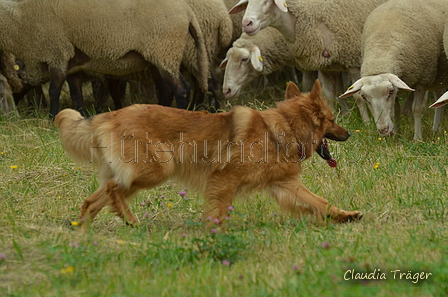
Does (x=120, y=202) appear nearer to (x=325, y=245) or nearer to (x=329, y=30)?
(x=325, y=245)

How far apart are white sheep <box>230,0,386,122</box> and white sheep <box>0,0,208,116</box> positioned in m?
1.06

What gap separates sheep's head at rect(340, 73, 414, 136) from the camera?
764 centimetres

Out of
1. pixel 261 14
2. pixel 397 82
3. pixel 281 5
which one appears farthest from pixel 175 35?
pixel 397 82

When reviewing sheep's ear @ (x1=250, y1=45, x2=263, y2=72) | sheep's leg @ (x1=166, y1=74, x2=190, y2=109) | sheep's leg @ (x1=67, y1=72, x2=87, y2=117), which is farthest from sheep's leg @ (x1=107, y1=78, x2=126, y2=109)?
sheep's ear @ (x1=250, y1=45, x2=263, y2=72)

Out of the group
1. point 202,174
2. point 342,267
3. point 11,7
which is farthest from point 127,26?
point 342,267

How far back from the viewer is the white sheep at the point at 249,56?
405 inches

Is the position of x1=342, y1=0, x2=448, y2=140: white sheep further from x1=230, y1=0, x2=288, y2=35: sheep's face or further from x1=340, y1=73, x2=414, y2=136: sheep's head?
x1=230, y1=0, x2=288, y2=35: sheep's face

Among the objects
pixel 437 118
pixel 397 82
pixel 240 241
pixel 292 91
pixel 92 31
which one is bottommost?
pixel 437 118

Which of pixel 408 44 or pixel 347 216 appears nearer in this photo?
pixel 347 216

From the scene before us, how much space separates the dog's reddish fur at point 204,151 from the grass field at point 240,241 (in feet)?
0.68

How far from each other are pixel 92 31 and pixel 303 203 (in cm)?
498

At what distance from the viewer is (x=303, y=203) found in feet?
16.6

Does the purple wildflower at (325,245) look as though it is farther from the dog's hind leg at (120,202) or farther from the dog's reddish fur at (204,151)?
the dog's hind leg at (120,202)

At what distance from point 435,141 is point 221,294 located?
510 centimetres
